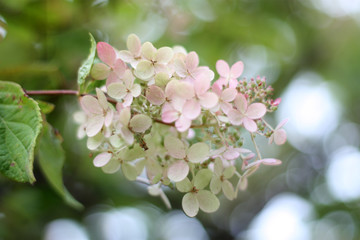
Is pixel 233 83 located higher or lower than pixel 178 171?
higher

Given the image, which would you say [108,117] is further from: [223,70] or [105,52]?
[223,70]

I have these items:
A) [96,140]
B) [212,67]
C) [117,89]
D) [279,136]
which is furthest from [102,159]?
[212,67]

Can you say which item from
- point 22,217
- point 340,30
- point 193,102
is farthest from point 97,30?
point 340,30

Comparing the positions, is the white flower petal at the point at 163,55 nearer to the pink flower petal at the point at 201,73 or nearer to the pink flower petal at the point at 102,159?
the pink flower petal at the point at 201,73

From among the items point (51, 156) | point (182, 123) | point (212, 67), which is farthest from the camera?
point (212, 67)

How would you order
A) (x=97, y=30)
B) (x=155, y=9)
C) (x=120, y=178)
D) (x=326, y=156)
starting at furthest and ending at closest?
(x=326, y=156) < (x=120, y=178) < (x=155, y=9) < (x=97, y=30)

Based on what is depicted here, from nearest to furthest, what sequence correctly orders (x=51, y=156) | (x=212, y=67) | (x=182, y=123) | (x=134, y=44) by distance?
(x=182, y=123) → (x=134, y=44) → (x=51, y=156) → (x=212, y=67)

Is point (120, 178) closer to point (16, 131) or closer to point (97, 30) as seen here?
point (97, 30)
